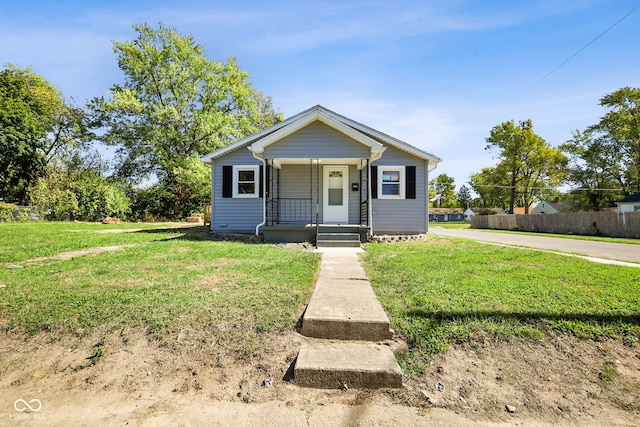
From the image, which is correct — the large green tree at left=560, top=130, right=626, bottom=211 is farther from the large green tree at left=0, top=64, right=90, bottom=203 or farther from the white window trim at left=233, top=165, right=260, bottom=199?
the large green tree at left=0, top=64, right=90, bottom=203

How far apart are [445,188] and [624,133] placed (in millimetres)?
52071

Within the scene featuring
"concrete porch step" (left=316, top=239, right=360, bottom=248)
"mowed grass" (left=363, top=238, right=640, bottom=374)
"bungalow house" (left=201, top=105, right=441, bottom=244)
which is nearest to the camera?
"mowed grass" (left=363, top=238, right=640, bottom=374)

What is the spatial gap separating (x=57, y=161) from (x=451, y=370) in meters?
32.4

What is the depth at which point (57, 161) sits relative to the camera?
81.6 ft

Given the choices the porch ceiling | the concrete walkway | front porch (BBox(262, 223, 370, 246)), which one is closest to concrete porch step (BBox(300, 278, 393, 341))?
the concrete walkway

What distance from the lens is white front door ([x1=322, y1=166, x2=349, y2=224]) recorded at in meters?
11.4

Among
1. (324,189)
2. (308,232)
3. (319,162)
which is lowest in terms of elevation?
(308,232)

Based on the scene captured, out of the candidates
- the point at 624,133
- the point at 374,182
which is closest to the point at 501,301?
the point at 374,182

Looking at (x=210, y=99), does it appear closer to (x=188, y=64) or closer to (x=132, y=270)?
(x=188, y=64)

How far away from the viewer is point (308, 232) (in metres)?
9.94

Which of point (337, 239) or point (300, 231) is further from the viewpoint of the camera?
point (300, 231)

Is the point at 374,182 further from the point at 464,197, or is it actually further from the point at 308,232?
the point at 464,197

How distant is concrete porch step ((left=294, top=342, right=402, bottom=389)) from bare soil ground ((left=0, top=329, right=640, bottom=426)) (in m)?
0.07

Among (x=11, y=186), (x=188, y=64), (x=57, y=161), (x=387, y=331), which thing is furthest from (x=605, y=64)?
(x=11, y=186)
